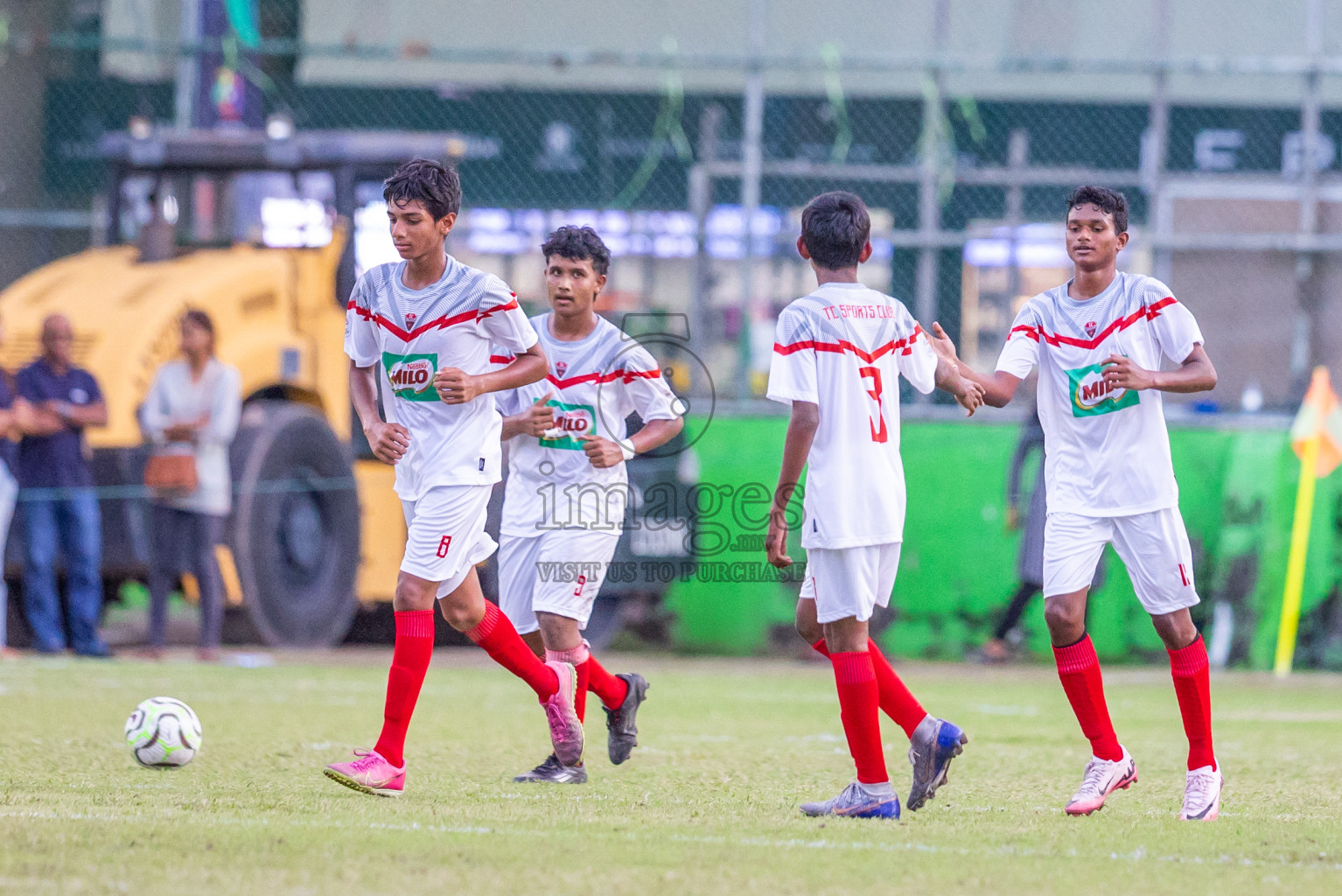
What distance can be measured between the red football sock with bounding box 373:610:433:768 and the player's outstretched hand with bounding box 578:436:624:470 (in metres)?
0.83

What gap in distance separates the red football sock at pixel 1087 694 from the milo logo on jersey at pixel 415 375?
2.02m

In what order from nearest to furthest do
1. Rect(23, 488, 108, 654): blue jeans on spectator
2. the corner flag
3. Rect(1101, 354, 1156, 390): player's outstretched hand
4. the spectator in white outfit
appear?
Rect(1101, 354, 1156, 390): player's outstretched hand → the spectator in white outfit → Rect(23, 488, 108, 654): blue jeans on spectator → the corner flag

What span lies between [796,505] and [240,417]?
3.48m

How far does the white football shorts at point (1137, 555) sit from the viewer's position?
5.25 meters

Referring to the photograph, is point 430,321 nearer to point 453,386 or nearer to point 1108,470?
point 453,386

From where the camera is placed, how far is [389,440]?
5.34 m

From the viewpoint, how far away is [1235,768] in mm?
6543

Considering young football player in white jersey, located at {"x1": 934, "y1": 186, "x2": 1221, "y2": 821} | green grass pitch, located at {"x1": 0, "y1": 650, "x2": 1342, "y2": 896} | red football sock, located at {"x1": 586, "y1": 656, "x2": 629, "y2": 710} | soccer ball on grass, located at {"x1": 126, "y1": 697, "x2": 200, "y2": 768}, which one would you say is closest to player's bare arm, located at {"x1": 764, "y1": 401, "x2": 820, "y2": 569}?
young football player in white jersey, located at {"x1": 934, "y1": 186, "x2": 1221, "y2": 821}

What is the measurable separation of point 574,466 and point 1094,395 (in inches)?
69.8

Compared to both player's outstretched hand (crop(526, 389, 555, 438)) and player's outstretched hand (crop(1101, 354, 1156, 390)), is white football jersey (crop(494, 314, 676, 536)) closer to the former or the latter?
player's outstretched hand (crop(526, 389, 555, 438))

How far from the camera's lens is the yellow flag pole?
37.0 ft

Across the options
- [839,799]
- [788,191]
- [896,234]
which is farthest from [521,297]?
[839,799]

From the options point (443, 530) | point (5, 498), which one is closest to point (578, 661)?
point (443, 530)

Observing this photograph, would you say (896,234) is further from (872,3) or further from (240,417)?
(240,417)
